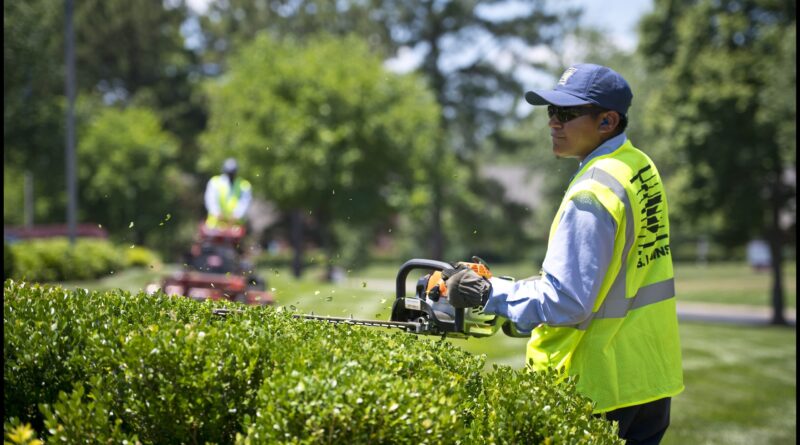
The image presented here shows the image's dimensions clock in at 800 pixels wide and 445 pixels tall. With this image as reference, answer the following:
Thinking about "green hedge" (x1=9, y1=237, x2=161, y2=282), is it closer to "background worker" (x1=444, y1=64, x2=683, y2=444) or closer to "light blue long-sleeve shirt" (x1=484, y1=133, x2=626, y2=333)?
"background worker" (x1=444, y1=64, x2=683, y2=444)

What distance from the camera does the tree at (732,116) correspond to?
74.9 feet

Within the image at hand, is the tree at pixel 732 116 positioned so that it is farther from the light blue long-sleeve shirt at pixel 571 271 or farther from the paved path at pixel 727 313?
the light blue long-sleeve shirt at pixel 571 271

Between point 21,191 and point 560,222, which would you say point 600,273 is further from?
point 21,191

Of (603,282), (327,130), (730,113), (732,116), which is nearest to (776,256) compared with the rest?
(732,116)

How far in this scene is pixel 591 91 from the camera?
3.26 m

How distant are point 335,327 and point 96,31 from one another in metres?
43.8

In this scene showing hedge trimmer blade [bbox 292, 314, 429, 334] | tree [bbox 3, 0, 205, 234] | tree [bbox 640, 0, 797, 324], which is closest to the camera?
hedge trimmer blade [bbox 292, 314, 429, 334]

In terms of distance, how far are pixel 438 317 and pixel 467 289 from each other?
28 cm

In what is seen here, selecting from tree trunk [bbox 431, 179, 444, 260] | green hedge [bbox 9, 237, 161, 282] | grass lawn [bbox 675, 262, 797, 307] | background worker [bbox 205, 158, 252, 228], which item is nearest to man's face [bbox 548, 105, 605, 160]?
background worker [bbox 205, 158, 252, 228]

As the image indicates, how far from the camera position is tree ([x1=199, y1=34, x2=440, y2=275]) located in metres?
25.7

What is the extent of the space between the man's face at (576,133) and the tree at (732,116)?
66.6 feet

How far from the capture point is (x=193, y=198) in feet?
152

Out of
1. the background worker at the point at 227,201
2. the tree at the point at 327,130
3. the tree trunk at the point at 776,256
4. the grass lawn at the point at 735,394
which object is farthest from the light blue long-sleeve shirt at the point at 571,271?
Answer: the tree trunk at the point at 776,256

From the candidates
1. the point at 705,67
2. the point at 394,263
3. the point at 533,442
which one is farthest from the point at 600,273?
the point at 394,263
